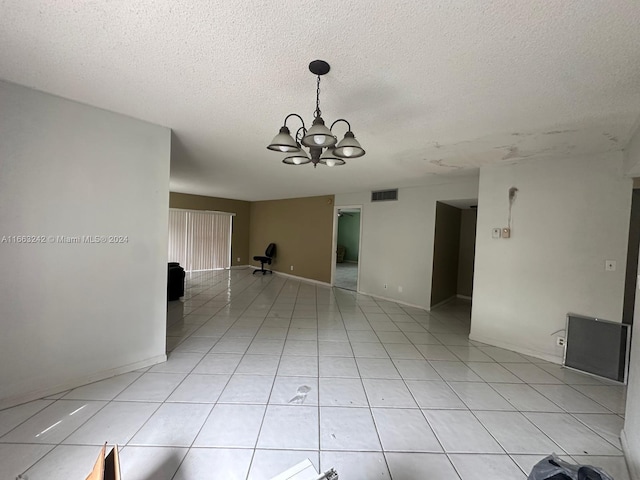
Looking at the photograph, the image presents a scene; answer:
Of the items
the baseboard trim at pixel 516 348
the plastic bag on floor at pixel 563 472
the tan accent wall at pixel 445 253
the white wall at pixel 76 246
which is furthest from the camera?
the tan accent wall at pixel 445 253

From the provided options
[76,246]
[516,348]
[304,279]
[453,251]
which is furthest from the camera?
[304,279]

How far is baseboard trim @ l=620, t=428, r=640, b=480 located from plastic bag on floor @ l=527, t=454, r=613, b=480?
0.71 m

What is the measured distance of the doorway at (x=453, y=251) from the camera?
4.87m

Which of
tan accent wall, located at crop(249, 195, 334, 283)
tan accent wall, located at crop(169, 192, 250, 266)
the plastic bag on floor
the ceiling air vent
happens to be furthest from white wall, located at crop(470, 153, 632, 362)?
tan accent wall, located at crop(169, 192, 250, 266)

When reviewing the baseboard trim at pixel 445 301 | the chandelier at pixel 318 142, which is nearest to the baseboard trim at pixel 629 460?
the chandelier at pixel 318 142

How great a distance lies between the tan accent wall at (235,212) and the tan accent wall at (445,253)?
619cm

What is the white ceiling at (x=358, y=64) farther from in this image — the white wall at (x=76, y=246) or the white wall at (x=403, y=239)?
the white wall at (x=403, y=239)

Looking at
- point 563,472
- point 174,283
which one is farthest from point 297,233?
point 563,472

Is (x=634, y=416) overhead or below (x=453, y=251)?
below

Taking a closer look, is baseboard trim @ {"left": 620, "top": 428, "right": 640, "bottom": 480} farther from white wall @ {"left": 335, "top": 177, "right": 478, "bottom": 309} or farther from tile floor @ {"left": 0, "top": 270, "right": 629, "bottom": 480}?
white wall @ {"left": 335, "top": 177, "right": 478, "bottom": 309}

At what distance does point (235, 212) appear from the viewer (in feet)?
27.8

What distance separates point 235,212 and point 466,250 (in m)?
6.80

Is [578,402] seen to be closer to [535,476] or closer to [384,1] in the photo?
[535,476]

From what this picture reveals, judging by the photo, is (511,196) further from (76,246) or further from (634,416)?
(76,246)
